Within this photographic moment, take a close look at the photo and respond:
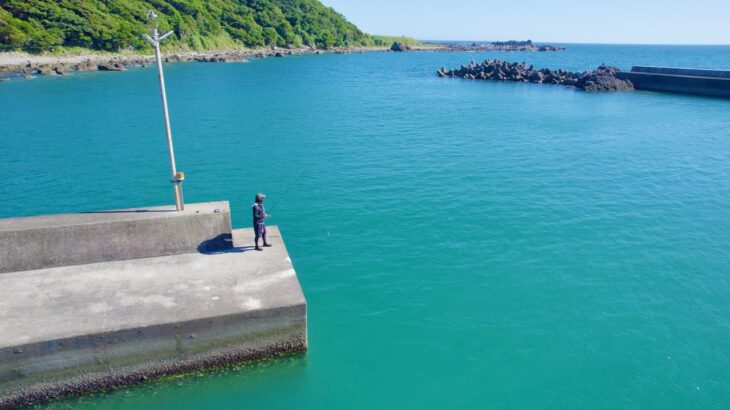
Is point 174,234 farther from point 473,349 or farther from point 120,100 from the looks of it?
point 120,100

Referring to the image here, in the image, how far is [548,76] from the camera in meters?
70.5

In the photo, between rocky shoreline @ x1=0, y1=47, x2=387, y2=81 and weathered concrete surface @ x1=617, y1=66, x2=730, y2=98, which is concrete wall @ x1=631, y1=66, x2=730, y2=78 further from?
rocky shoreline @ x1=0, y1=47, x2=387, y2=81

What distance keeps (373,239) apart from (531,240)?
5887 millimetres

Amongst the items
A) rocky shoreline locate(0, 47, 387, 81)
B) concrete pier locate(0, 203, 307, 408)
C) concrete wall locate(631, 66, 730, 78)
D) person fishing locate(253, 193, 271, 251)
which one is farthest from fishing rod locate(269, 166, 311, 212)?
rocky shoreline locate(0, 47, 387, 81)

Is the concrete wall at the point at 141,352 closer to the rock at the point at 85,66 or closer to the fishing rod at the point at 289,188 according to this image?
the fishing rod at the point at 289,188

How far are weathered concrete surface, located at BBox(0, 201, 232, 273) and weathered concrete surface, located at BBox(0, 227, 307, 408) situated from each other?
29cm

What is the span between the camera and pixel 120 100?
4688cm

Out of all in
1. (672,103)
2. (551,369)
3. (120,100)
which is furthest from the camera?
(672,103)

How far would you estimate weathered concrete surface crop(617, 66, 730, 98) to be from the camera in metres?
56.8

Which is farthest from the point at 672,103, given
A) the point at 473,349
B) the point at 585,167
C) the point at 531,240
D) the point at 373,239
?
the point at 473,349

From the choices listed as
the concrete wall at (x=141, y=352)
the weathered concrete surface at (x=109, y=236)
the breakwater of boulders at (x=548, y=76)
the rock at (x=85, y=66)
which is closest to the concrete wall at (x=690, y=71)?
the breakwater of boulders at (x=548, y=76)

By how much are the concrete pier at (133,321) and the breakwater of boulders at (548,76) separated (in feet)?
203

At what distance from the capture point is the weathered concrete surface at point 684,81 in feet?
186

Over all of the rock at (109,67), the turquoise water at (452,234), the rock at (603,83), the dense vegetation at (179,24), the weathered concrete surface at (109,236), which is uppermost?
the dense vegetation at (179,24)
